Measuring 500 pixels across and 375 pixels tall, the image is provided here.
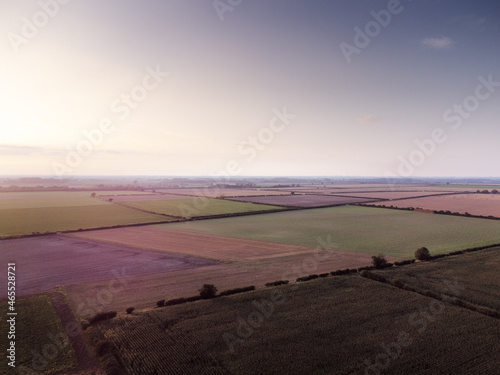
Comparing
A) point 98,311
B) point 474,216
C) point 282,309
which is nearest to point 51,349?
point 98,311

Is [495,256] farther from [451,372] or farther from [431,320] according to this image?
[451,372]

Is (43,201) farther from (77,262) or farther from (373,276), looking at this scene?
(373,276)

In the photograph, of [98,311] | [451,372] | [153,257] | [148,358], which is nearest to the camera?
[451,372]

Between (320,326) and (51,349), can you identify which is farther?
(320,326)

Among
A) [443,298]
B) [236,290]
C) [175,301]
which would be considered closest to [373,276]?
[443,298]

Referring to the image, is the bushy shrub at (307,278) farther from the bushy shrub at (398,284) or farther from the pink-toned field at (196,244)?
the pink-toned field at (196,244)

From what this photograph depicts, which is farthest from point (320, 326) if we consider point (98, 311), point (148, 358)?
point (98, 311)

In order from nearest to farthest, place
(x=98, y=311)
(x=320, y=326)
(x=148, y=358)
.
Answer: (x=148, y=358) < (x=320, y=326) < (x=98, y=311)
